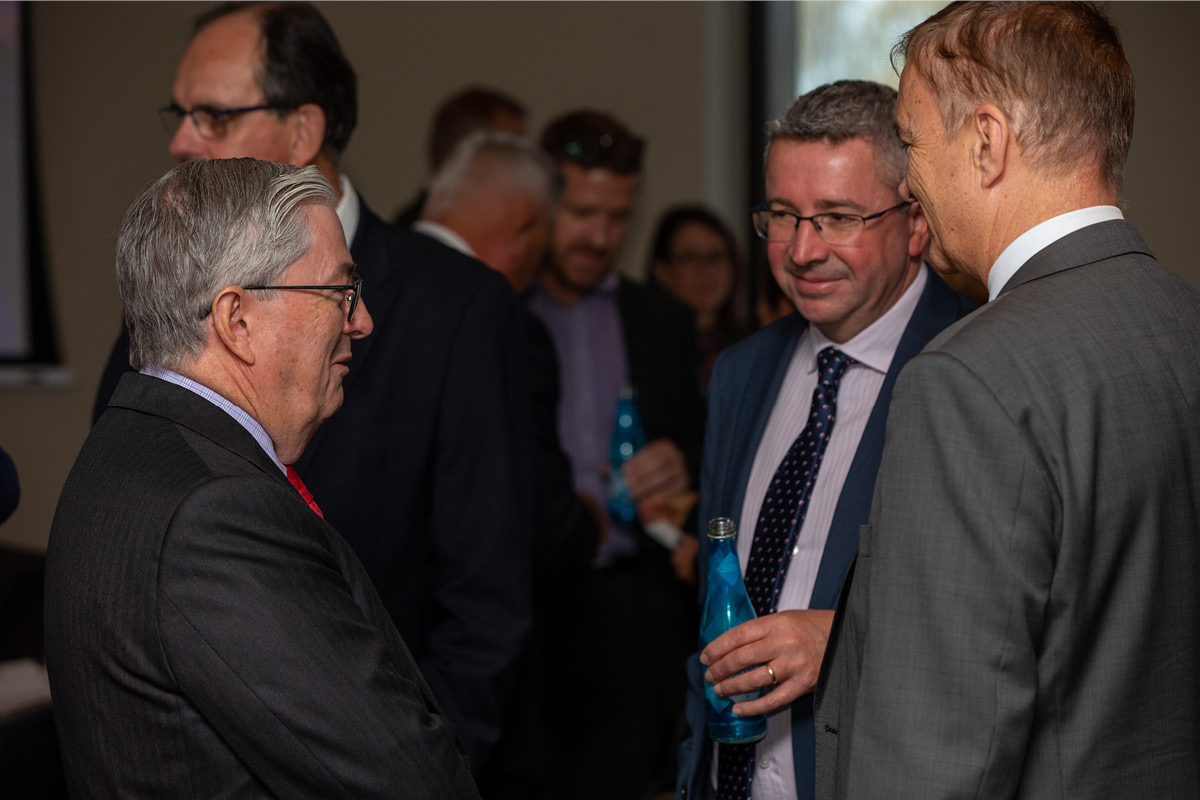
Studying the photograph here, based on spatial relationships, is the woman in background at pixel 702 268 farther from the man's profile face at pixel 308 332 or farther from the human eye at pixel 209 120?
the man's profile face at pixel 308 332

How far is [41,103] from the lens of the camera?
4.77m

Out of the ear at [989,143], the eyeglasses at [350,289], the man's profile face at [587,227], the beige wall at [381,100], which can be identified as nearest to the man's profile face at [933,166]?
the ear at [989,143]

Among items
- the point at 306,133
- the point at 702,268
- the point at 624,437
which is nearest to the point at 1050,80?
the point at 306,133

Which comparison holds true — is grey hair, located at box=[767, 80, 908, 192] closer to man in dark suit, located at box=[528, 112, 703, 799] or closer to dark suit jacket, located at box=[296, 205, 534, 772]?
dark suit jacket, located at box=[296, 205, 534, 772]

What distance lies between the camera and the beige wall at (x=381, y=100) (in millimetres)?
4762

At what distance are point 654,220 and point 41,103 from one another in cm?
287

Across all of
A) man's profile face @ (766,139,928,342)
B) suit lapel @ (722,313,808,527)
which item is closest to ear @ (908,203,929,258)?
man's profile face @ (766,139,928,342)

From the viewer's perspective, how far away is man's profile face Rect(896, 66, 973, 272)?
1160 millimetres

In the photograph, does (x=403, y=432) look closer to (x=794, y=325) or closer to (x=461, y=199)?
(x=794, y=325)

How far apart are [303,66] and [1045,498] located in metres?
1.48

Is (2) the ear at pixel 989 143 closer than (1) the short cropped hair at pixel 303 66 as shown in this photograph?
Yes

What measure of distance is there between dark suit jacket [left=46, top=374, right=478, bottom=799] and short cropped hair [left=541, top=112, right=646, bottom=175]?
7.39 ft

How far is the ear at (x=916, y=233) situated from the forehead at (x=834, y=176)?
0.22 ft

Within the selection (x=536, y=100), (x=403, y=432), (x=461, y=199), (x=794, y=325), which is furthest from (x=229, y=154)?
(x=536, y=100)
